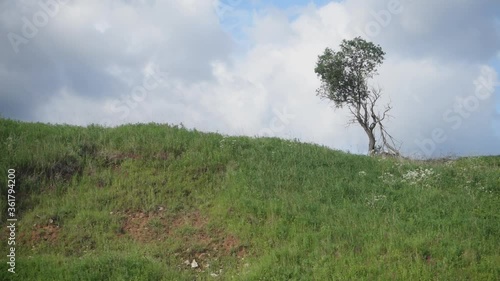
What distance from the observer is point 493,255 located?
1034 cm

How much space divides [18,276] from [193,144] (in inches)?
315

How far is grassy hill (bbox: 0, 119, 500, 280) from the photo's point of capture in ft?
34.1

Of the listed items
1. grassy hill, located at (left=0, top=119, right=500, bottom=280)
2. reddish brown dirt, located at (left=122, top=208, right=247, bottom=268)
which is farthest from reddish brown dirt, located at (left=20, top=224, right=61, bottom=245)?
reddish brown dirt, located at (left=122, top=208, right=247, bottom=268)

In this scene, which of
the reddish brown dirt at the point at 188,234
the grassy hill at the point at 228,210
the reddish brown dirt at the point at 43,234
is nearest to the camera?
the grassy hill at the point at 228,210

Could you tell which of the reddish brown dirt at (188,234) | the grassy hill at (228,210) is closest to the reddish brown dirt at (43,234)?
the grassy hill at (228,210)

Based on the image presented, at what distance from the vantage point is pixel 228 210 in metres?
13.4

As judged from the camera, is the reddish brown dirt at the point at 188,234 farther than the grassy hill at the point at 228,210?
Yes

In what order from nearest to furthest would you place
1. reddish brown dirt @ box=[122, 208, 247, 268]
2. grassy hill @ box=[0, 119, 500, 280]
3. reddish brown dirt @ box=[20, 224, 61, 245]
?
grassy hill @ box=[0, 119, 500, 280] → reddish brown dirt @ box=[122, 208, 247, 268] → reddish brown dirt @ box=[20, 224, 61, 245]

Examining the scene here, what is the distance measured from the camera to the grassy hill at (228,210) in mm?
10398

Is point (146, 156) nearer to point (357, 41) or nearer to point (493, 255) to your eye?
point (493, 255)

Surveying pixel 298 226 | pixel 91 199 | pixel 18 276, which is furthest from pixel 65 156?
pixel 298 226

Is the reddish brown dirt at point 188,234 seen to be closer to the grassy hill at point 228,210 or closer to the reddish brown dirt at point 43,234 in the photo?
the grassy hill at point 228,210

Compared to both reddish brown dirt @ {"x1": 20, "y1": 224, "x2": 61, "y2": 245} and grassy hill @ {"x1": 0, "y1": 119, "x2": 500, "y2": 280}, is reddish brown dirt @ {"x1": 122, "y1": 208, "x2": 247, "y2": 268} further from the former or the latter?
reddish brown dirt @ {"x1": 20, "y1": 224, "x2": 61, "y2": 245}

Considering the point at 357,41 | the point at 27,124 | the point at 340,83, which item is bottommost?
the point at 27,124
